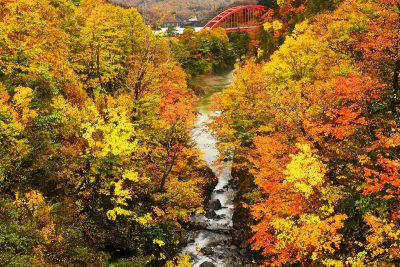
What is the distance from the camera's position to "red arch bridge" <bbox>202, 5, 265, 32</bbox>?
104312 mm

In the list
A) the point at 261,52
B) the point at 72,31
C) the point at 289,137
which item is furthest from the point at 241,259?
the point at 261,52

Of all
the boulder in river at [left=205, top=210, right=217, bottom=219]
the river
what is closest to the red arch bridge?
the river

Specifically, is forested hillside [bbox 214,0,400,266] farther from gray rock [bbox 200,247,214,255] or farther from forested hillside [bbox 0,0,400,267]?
gray rock [bbox 200,247,214,255]

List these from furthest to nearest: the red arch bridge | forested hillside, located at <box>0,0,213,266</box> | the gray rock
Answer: the red arch bridge, the gray rock, forested hillside, located at <box>0,0,213,266</box>

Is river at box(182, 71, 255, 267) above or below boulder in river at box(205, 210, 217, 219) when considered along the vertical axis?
below

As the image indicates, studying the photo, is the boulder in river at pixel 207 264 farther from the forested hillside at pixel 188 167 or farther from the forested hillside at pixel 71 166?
the forested hillside at pixel 71 166

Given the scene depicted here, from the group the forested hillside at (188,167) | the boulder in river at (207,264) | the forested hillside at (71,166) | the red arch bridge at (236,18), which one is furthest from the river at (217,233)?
the red arch bridge at (236,18)

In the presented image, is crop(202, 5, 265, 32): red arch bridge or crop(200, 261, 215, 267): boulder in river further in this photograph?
crop(202, 5, 265, 32): red arch bridge

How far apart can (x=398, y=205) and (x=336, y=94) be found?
708 centimetres

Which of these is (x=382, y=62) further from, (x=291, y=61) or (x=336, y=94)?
(x=291, y=61)

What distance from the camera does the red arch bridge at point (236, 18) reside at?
10431 cm

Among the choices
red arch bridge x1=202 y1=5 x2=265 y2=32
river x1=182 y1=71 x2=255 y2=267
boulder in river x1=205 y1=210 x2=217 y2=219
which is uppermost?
red arch bridge x1=202 y1=5 x2=265 y2=32

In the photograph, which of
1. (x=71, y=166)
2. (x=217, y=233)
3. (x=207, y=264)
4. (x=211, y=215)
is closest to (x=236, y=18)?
(x=211, y=215)

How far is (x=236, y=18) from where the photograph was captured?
113625 mm
